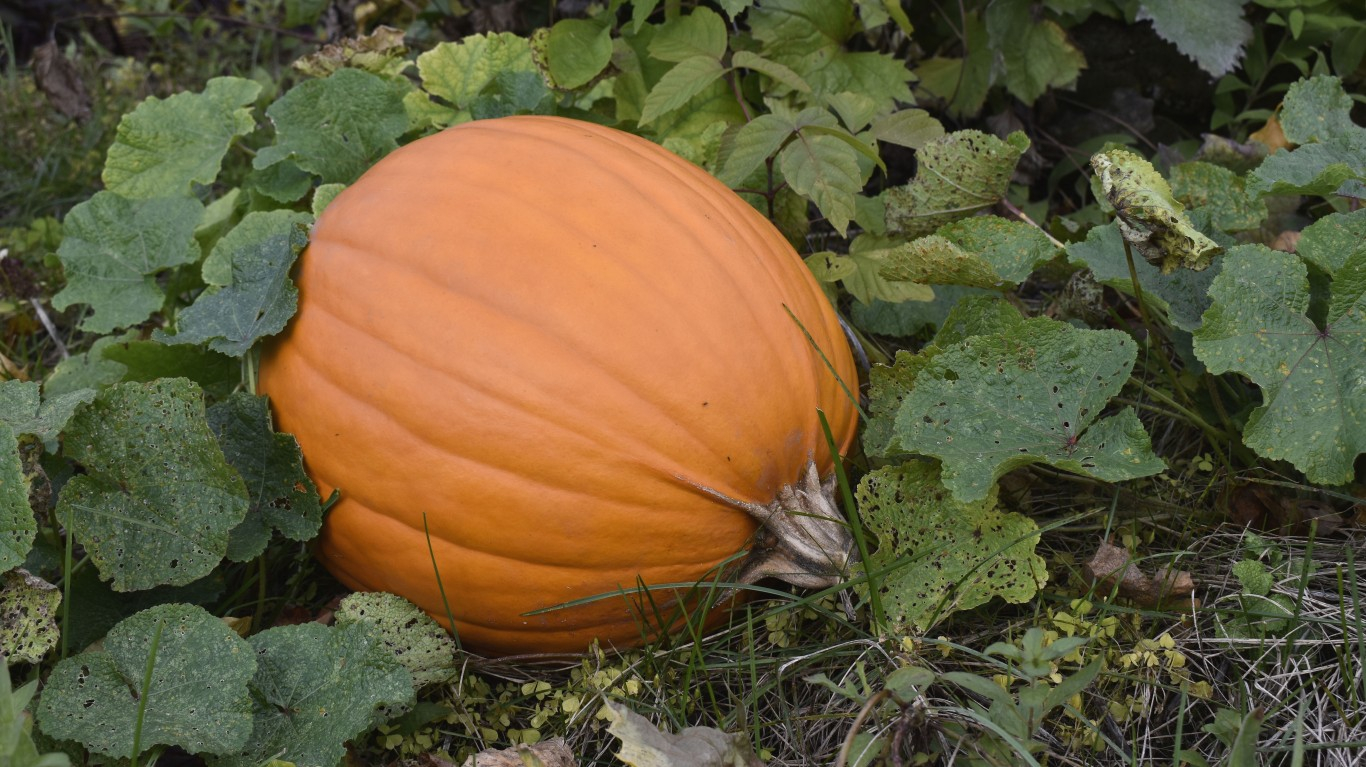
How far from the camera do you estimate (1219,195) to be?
206cm

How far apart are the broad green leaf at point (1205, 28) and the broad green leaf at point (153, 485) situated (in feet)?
6.85

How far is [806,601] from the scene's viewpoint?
167 cm

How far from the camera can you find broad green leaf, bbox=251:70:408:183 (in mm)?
2371

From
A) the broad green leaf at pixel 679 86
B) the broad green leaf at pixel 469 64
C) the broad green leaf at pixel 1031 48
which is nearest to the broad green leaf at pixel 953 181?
the broad green leaf at pixel 679 86

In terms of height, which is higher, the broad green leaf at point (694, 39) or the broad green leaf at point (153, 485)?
the broad green leaf at point (694, 39)

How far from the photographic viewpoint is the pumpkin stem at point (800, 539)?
1.73m

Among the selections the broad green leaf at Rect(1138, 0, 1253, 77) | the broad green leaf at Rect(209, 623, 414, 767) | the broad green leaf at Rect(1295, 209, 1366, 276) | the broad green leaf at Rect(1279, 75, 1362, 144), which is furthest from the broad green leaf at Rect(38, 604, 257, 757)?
the broad green leaf at Rect(1138, 0, 1253, 77)

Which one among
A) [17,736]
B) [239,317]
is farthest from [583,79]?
[17,736]

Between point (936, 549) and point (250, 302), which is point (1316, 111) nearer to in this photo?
point (936, 549)

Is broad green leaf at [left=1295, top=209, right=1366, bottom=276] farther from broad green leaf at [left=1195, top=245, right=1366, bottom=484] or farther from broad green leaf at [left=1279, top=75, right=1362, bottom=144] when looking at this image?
broad green leaf at [left=1279, top=75, right=1362, bottom=144]

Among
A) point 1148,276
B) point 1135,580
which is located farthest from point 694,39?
point 1135,580

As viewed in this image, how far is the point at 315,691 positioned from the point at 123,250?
1191mm

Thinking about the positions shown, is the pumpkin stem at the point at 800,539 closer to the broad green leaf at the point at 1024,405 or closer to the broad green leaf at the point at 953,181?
the broad green leaf at the point at 1024,405

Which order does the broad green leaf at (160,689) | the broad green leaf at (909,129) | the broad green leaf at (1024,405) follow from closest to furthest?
the broad green leaf at (160,689), the broad green leaf at (1024,405), the broad green leaf at (909,129)
